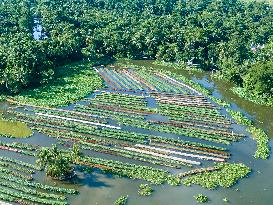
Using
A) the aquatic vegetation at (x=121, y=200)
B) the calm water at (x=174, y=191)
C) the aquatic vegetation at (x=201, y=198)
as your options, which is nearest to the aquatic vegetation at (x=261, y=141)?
the calm water at (x=174, y=191)

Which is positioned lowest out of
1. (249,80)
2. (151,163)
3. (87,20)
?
(151,163)

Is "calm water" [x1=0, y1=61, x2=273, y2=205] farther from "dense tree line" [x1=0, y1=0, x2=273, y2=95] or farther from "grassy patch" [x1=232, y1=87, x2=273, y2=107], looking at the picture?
"dense tree line" [x1=0, y1=0, x2=273, y2=95]

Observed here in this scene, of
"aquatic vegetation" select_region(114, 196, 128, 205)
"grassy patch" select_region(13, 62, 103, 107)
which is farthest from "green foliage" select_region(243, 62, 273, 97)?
"aquatic vegetation" select_region(114, 196, 128, 205)

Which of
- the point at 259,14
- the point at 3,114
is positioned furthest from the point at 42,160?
the point at 259,14

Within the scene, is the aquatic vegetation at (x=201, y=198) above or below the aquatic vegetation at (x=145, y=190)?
below

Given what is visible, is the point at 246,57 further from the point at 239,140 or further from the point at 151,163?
the point at 151,163

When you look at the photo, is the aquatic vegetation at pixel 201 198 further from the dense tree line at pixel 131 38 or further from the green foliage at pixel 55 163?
the dense tree line at pixel 131 38
